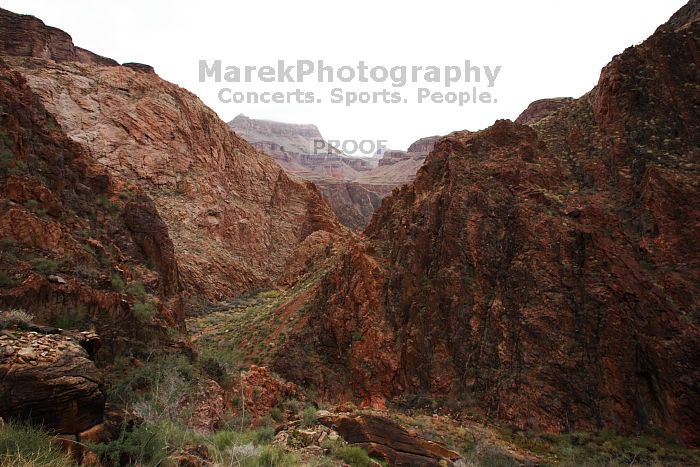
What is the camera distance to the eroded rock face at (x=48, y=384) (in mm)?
4566

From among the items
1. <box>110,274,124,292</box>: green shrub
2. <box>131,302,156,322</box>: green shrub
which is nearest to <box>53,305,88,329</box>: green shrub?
<box>131,302,156,322</box>: green shrub

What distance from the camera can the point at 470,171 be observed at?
1747 cm

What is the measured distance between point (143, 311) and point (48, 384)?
19.3ft

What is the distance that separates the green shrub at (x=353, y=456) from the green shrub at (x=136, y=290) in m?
6.87

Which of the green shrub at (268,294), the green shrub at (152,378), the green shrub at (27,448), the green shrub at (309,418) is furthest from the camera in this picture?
the green shrub at (268,294)

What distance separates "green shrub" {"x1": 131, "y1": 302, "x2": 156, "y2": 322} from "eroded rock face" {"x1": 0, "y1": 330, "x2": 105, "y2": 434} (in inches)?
189

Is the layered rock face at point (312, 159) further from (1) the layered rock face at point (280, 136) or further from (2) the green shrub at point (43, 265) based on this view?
(2) the green shrub at point (43, 265)

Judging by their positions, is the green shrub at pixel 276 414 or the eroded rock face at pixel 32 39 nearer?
the green shrub at pixel 276 414

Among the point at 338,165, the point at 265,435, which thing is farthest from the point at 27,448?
Result: the point at 338,165

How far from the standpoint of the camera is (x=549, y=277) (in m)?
13.9

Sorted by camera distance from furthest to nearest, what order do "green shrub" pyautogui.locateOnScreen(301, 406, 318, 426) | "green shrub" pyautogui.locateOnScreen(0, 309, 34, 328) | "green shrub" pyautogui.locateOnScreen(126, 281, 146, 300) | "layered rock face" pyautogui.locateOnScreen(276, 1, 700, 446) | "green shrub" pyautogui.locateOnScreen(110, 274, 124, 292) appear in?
"layered rock face" pyautogui.locateOnScreen(276, 1, 700, 446) < "green shrub" pyautogui.locateOnScreen(126, 281, 146, 300) < "green shrub" pyautogui.locateOnScreen(110, 274, 124, 292) < "green shrub" pyautogui.locateOnScreen(301, 406, 318, 426) < "green shrub" pyautogui.locateOnScreen(0, 309, 34, 328)

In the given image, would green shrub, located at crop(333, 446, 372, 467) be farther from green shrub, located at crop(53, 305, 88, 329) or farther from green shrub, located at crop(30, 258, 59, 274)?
green shrub, located at crop(30, 258, 59, 274)

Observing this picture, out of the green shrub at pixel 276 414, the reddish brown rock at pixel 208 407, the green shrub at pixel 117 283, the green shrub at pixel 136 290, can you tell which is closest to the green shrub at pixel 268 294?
the green shrub at pixel 136 290

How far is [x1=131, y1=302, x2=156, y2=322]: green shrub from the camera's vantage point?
33.4ft
